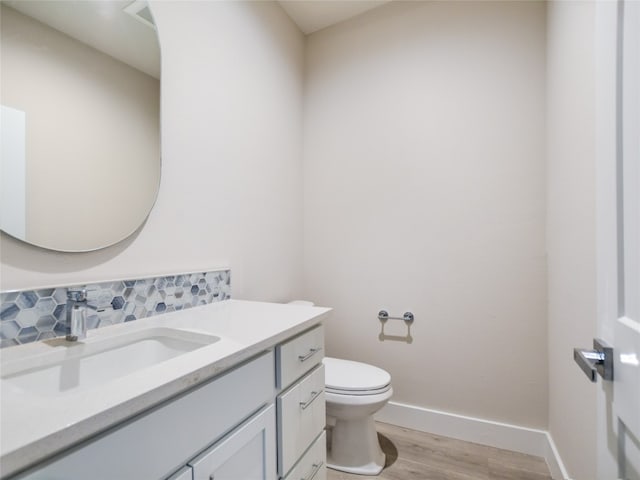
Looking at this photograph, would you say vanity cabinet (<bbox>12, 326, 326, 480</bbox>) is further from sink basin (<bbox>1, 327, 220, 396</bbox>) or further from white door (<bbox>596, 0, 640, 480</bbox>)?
white door (<bbox>596, 0, 640, 480</bbox>)

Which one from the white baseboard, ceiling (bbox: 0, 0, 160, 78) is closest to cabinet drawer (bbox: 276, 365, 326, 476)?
the white baseboard

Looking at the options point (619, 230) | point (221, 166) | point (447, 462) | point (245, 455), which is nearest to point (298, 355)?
point (245, 455)

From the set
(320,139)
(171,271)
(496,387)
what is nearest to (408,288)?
(496,387)

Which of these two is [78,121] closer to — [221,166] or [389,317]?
[221,166]

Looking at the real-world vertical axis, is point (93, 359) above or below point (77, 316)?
below

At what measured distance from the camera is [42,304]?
2.80ft

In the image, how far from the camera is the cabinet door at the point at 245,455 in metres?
0.69

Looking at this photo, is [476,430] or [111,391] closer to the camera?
[111,391]

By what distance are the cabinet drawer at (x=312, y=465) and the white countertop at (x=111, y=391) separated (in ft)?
1.45

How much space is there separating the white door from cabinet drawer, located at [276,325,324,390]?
0.74 meters

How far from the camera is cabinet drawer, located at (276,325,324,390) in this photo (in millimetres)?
958

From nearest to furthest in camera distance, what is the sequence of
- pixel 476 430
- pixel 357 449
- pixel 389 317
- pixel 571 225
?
pixel 571 225
pixel 357 449
pixel 476 430
pixel 389 317

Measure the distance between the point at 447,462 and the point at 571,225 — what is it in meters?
1.33

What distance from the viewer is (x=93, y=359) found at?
0.83 m
